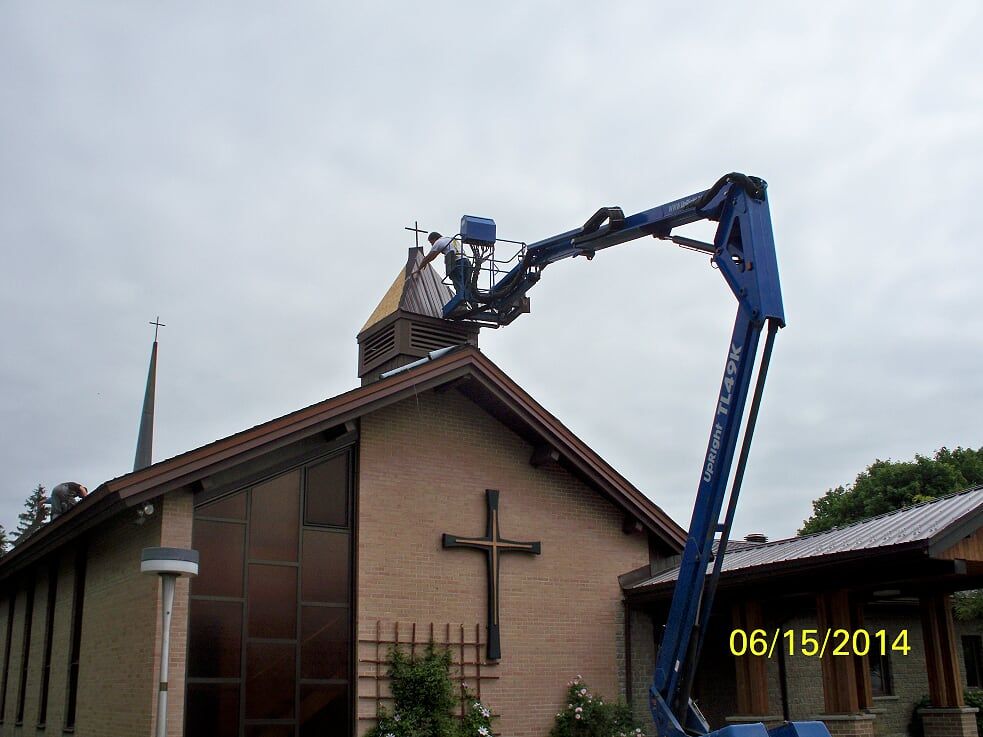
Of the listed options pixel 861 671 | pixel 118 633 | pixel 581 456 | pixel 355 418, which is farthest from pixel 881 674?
pixel 118 633

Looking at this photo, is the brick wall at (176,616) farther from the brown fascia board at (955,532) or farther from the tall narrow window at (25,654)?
the brown fascia board at (955,532)

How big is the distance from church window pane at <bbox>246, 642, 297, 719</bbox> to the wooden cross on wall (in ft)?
9.76

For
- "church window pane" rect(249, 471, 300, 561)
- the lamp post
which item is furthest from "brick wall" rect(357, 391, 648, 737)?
the lamp post

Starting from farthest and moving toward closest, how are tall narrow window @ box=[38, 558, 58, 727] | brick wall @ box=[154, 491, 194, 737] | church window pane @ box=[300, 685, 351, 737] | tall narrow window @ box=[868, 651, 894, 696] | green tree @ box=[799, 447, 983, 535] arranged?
1. green tree @ box=[799, 447, 983, 535]
2. tall narrow window @ box=[868, 651, 894, 696]
3. tall narrow window @ box=[38, 558, 58, 727]
4. church window pane @ box=[300, 685, 351, 737]
5. brick wall @ box=[154, 491, 194, 737]

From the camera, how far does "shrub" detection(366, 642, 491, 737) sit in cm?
1438

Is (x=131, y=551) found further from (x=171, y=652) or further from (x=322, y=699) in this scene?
(x=322, y=699)

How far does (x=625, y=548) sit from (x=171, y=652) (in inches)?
304

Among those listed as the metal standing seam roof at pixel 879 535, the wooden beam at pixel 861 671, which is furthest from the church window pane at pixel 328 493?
the wooden beam at pixel 861 671

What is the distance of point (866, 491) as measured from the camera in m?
42.1

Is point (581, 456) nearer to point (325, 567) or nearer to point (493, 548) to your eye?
point (493, 548)

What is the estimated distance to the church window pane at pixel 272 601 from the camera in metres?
14.1

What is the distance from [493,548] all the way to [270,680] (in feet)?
12.9

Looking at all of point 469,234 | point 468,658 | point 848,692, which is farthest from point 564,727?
point 469,234
